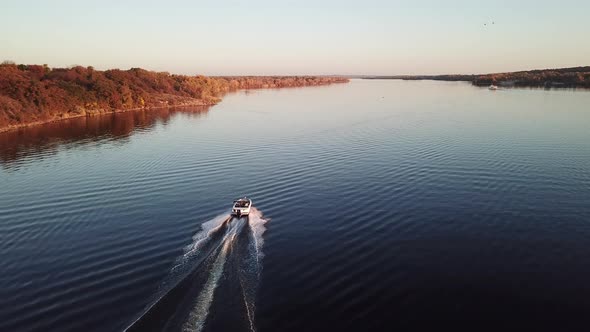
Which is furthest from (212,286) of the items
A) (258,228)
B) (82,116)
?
(82,116)

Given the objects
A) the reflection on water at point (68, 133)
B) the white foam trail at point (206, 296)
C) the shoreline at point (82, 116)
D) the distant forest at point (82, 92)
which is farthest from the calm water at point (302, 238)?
the distant forest at point (82, 92)

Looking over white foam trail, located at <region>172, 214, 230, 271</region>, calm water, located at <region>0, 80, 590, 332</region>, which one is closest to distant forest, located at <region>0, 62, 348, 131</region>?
calm water, located at <region>0, 80, 590, 332</region>

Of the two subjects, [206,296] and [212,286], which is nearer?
[206,296]

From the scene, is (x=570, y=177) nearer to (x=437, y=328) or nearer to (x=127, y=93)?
(x=437, y=328)

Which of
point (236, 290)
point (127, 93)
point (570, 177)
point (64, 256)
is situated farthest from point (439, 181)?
point (127, 93)

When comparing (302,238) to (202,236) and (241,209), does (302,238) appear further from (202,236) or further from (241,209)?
(202,236)
